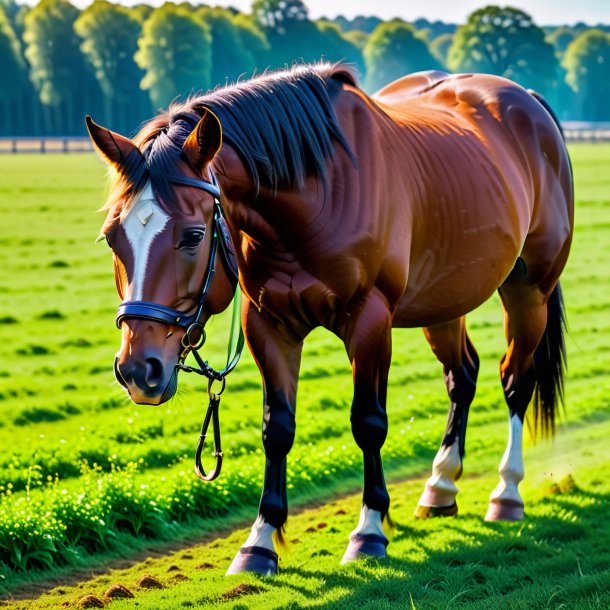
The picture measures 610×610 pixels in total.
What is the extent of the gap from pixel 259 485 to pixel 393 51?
115750mm

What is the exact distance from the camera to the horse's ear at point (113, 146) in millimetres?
4191

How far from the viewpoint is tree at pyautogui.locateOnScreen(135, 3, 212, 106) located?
83062 mm

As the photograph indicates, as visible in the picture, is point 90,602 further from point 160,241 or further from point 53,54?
point 53,54

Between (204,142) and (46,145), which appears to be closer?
(204,142)

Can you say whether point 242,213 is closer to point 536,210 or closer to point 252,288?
point 252,288

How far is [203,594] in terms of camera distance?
16.3 ft

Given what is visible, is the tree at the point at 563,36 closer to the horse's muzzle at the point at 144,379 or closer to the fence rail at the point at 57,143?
the fence rail at the point at 57,143

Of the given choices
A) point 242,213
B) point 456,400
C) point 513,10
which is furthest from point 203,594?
point 513,10

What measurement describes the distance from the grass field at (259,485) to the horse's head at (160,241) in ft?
1.97

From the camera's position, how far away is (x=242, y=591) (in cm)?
500

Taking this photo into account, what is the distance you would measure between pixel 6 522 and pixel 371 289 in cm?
245

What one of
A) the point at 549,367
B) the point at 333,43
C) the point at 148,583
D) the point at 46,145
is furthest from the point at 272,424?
the point at 333,43

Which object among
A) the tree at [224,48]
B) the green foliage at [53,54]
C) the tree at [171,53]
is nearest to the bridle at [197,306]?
the green foliage at [53,54]

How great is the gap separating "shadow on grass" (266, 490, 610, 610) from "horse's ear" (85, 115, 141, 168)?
2.17 m
